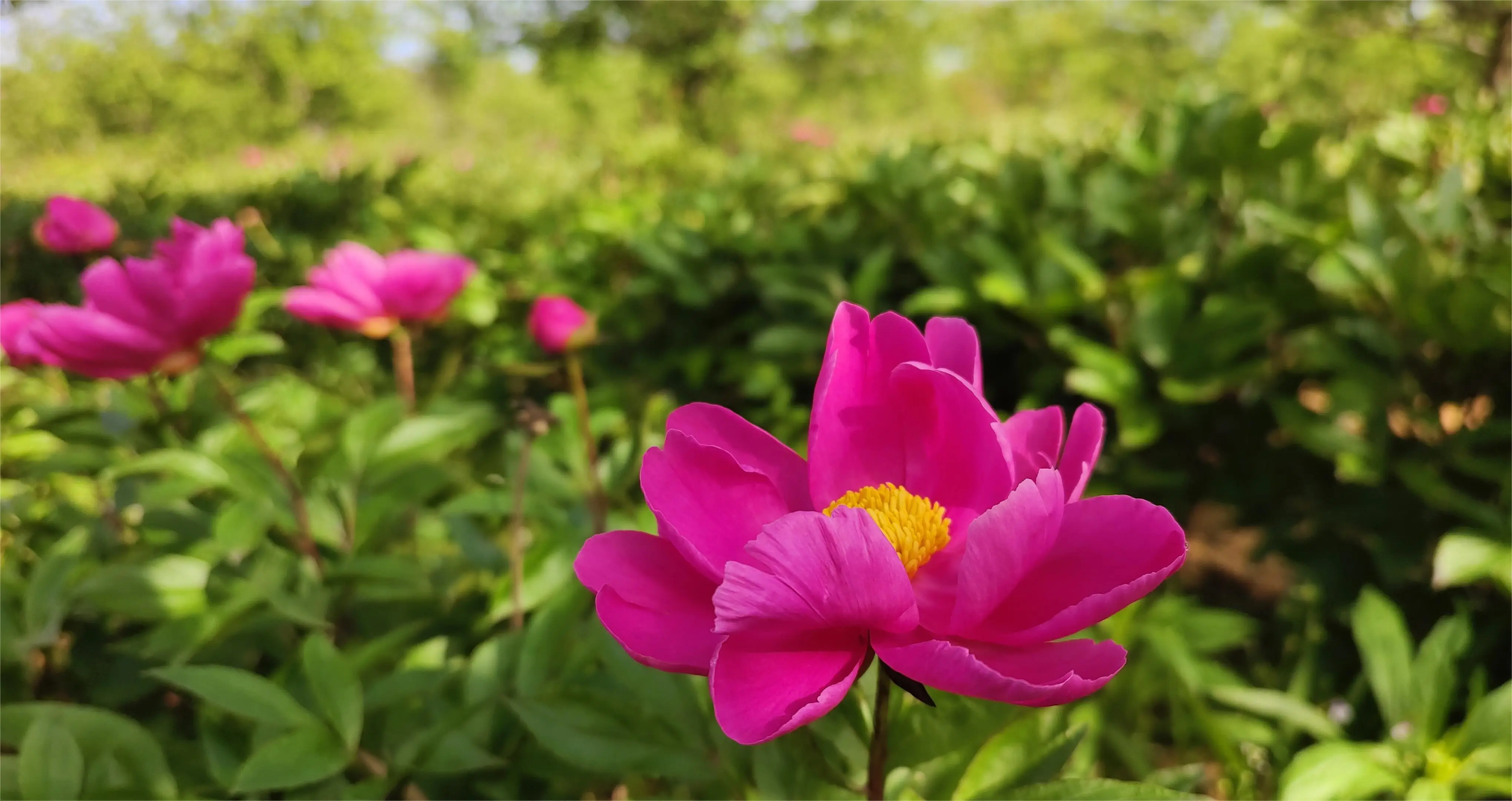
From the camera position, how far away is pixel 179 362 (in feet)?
3.59

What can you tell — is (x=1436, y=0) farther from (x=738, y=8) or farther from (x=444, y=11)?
(x=444, y=11)

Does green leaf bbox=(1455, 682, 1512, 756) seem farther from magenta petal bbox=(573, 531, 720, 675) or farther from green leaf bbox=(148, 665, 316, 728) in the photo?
green leaf bbox=(148, 665, 316, 728)

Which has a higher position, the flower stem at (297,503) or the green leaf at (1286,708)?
the flower stem at (297,503)

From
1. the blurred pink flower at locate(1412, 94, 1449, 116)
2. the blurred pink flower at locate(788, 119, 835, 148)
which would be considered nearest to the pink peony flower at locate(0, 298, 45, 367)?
the blurred pink flower at locate(1412, 94, 1449, 116)

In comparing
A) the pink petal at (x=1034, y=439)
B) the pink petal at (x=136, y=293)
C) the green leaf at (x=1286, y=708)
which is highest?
the pink petal at (x=136, y=293)

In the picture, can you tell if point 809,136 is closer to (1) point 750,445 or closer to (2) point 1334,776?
(2) point 1334,776

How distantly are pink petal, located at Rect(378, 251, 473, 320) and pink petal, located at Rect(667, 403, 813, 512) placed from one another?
2.97ft

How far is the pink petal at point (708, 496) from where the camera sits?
59cm

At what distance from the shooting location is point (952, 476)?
2.21 ft

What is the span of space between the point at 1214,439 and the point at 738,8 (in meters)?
13.9

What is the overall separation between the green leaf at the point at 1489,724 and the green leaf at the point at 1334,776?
0.08 metres

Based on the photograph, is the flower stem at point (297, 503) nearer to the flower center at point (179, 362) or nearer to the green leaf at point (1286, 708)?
the flower center at point (179, 362)

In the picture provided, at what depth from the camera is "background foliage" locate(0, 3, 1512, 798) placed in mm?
909

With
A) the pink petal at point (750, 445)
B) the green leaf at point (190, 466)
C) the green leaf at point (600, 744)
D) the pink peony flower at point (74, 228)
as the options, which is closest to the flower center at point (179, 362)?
the green leaf at point (190, 466)
